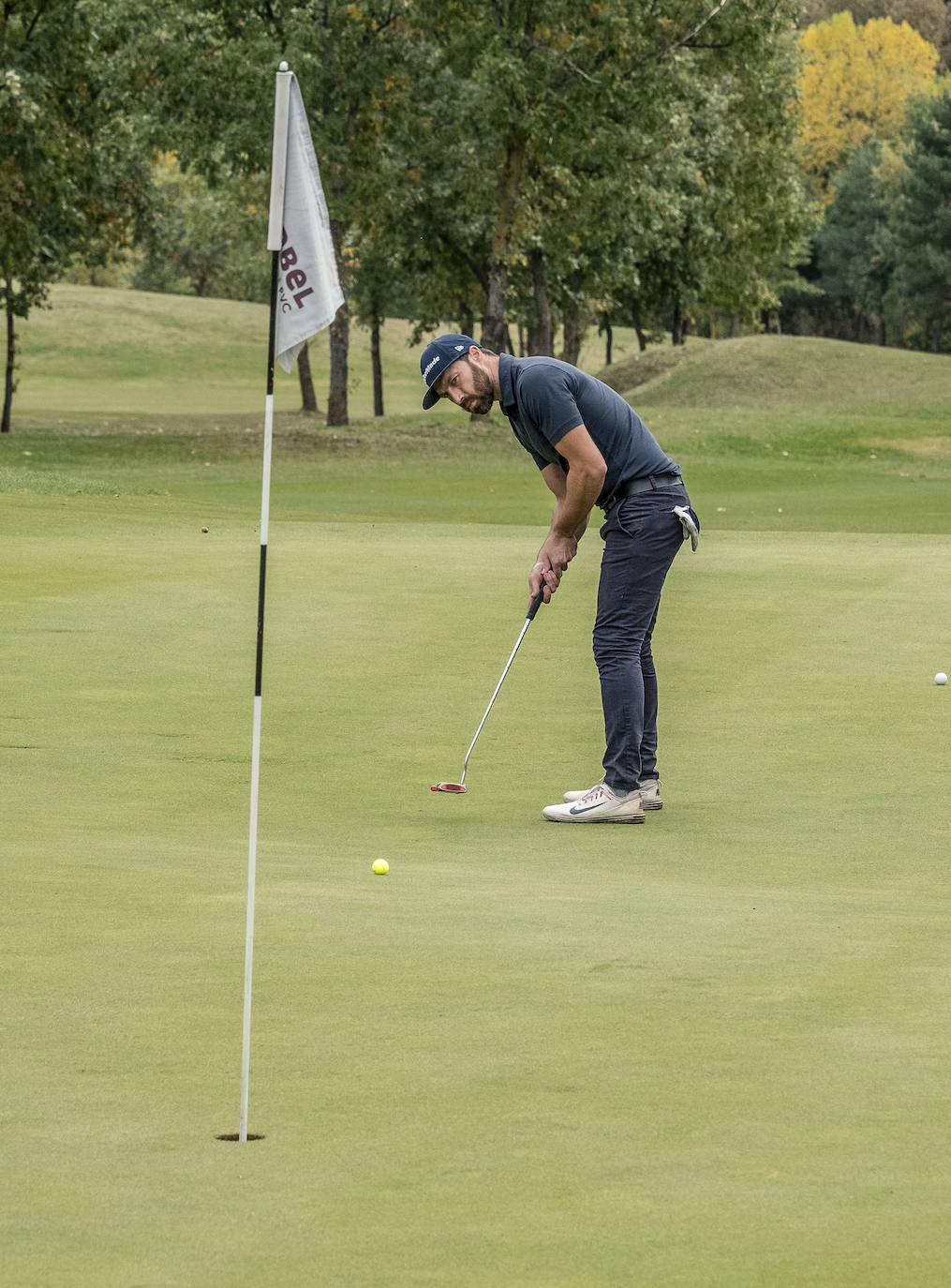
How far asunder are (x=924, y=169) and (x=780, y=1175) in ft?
247

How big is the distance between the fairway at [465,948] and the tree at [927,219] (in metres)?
63.4

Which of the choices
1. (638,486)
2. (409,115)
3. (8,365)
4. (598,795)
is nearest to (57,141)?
(409,115)

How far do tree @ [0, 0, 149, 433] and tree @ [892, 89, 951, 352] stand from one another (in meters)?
41.1

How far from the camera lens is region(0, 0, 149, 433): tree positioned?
34.7 meters

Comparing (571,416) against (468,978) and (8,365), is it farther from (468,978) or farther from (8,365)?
(8,365)

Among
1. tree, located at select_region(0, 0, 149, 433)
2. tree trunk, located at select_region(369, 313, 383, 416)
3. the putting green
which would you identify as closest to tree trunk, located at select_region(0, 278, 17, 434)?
tree, located at select_region(0, 0, 149, 433)

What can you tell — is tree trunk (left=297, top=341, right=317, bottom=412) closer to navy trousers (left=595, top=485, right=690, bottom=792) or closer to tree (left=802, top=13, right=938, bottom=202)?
navy trousers (left=595, top=485, right=690, bottom=792)

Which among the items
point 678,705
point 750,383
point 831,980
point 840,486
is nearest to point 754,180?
point 750,383

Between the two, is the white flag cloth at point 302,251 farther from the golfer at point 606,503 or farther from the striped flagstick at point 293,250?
the golfer at point 606,503

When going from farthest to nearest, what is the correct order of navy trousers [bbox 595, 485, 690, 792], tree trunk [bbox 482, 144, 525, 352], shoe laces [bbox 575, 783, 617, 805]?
tree trunk [bbox 482, 144, 525, 352] → navy trousers [bbox 595, 485, 690, 792] → shoe laces [bbox 575, 783, 617, 805]

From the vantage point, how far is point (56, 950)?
5066 mm

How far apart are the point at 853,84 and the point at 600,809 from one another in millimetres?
108449

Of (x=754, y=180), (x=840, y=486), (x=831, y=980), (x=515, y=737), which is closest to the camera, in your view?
(x=831, y=980)

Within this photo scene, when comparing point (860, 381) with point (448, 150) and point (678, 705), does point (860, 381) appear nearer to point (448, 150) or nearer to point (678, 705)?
point (448, 150)
